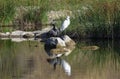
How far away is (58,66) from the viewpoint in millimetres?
14031

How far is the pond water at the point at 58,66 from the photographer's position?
502 inches

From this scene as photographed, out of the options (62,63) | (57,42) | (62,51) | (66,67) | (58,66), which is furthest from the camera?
(57,42)

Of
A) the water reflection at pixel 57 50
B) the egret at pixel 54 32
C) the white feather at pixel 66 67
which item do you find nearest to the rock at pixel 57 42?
the water reflection at pixel 57 50

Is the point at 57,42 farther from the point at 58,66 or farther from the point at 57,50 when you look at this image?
the point at 58,66

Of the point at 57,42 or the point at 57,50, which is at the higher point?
the point at 57,42

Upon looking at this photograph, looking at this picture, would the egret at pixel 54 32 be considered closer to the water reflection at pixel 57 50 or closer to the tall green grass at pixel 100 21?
the tall green grass at pixel 100 21

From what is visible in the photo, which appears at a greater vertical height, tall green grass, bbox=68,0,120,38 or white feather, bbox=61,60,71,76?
tall green grass, bbox=68,0,120,38

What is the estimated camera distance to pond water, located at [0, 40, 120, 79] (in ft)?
41.8

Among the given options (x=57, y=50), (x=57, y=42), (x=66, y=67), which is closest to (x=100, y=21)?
(x=57, y=42)

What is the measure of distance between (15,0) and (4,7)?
115cm

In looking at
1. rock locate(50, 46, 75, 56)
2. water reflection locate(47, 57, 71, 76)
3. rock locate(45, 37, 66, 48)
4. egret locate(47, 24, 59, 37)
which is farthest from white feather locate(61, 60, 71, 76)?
egret locate(47, 24, 59, 37)

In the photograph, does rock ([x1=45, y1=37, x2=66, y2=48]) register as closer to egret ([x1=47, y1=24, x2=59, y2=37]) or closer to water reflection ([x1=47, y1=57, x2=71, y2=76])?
water reflection ([x1=47, y1=57, x2=71, y2=76])

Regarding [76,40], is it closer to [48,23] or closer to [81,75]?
[48,23]

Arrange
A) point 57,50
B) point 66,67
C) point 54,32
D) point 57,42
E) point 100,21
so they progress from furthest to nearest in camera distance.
Answer: point 54,32
point 100,21
point 57,42
point 57,50
point 66,67
